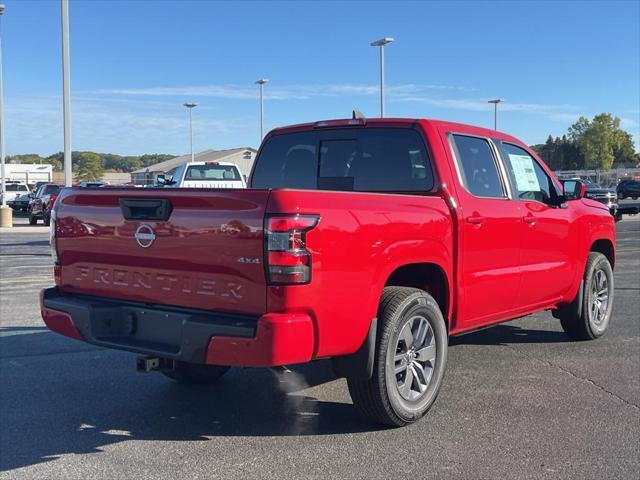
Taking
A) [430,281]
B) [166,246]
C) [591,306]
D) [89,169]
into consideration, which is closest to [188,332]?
[166,246]

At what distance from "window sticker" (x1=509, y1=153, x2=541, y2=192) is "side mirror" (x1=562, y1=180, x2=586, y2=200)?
39 centimetres

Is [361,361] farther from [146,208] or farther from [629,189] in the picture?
[629,189]

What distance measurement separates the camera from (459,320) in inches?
197

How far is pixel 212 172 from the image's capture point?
756 inches

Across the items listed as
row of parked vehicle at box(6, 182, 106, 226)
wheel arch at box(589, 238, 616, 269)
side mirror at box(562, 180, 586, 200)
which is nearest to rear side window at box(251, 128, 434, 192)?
side mirror at box(562, 180, 586, 200)

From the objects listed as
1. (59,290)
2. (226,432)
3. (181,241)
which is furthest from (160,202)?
(226,432)

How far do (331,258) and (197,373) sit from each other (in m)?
2.17

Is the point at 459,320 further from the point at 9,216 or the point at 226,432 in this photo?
the point at 9,216

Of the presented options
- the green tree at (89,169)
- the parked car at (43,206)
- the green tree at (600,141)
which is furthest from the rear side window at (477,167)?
the green tree at (89,169)

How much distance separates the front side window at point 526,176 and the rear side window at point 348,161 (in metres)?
1.10

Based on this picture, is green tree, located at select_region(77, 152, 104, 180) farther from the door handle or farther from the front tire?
the front tire

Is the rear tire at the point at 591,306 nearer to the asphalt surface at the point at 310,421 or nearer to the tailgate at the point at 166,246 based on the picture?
the asphalt surface at the point at 310,421

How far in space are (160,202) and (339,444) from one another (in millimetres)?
1808

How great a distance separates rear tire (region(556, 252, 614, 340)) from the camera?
264 inches
